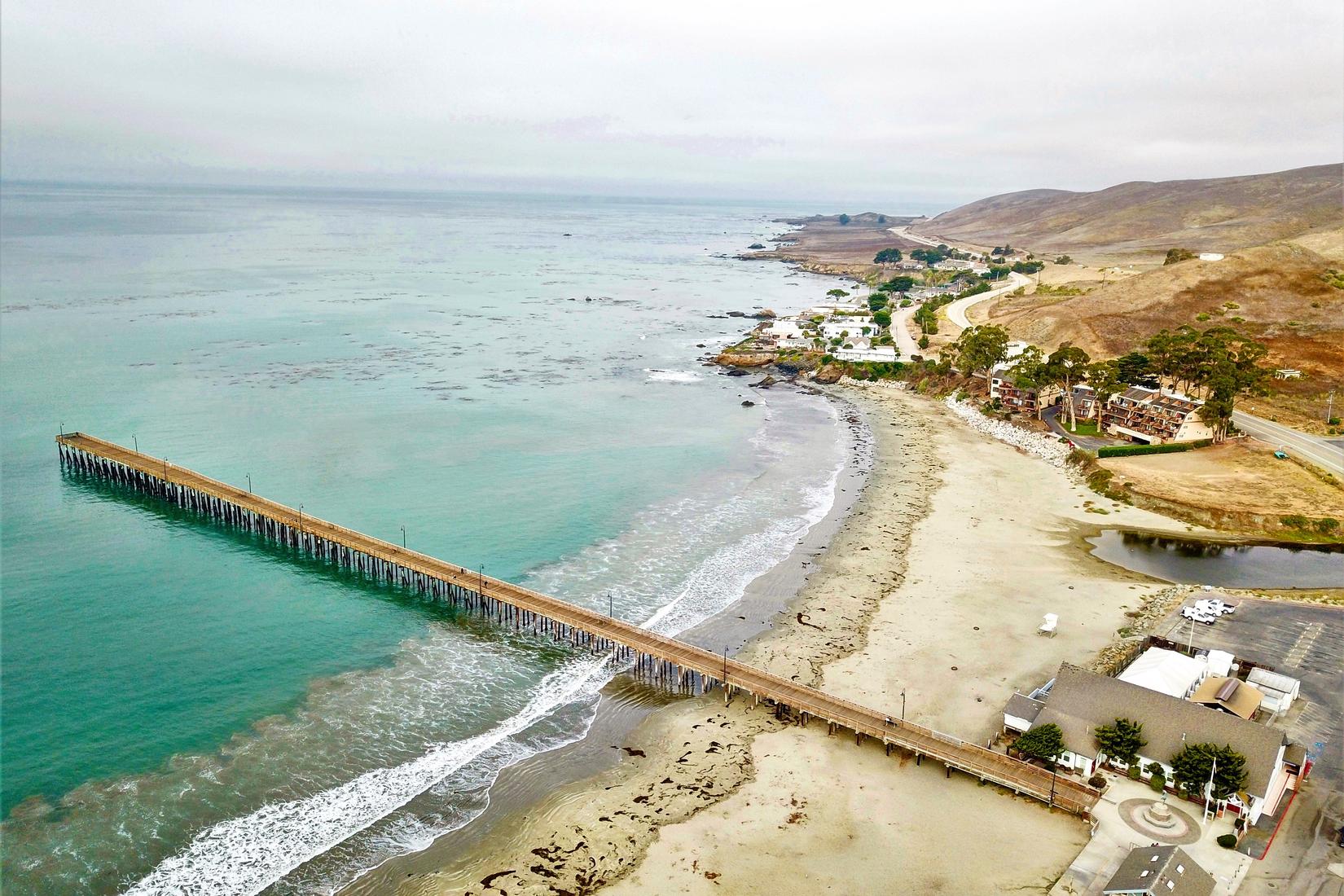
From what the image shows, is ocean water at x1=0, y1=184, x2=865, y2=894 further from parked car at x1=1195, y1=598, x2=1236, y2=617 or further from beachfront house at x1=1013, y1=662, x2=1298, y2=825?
parked car at x1=1195, y1=598, x2=1236, y2=617

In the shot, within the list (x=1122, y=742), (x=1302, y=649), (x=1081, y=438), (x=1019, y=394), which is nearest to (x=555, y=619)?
(x=1122, y=742)

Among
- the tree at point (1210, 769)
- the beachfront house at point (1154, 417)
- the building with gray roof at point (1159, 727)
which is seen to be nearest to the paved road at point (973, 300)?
the beachfront house at point (1154, 417)

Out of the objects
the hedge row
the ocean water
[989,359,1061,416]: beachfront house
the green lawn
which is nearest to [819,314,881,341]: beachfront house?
the ocean water

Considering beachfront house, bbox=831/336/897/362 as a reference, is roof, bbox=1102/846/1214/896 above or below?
below

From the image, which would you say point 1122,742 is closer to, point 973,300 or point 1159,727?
point 1159,727

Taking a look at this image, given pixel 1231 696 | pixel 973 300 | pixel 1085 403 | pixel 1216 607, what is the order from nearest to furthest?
pixel 1231 696 → pixel 1216 607 → pixel 1085 403 → pixel 973 300
